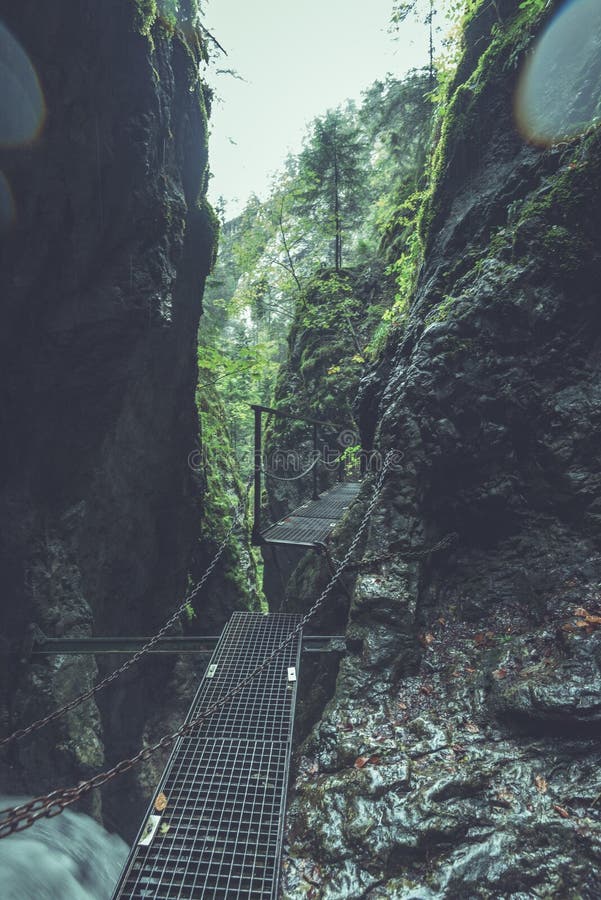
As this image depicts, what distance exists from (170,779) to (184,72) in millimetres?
8454

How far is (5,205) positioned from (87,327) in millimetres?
1394

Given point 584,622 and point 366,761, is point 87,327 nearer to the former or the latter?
point 366,761

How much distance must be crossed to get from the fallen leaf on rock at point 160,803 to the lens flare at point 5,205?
5123 mm

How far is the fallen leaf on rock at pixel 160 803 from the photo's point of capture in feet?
10.1

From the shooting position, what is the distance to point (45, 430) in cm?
546

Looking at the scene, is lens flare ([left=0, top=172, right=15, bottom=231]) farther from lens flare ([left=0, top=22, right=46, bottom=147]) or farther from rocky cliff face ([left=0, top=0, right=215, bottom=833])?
lens flare ([left=0, top=22, right=46, bottom=147])

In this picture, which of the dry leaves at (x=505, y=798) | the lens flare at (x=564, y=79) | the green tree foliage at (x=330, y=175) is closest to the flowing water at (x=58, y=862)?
the dry leaves at (x=505, y=798)

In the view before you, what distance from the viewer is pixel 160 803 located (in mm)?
3131

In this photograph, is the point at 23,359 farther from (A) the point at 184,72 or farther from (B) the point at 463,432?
(B) the point at 463,432

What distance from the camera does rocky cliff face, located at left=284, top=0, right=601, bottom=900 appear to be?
2814mm

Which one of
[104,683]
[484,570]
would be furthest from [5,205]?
[484,570]

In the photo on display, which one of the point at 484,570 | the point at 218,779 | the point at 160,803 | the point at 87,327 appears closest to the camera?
the point at 160,803

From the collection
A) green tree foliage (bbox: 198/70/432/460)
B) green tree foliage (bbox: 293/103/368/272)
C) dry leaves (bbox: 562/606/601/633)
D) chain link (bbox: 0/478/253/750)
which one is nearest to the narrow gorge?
dry leaves (bbox: 562/606/601/633)

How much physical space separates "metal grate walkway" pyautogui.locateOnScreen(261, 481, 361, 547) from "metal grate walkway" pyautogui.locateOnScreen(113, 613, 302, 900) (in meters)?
1.65
